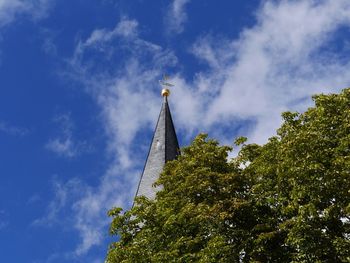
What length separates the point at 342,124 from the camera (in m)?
15.6

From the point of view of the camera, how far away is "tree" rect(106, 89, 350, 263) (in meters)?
14.0

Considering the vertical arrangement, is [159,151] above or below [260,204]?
above

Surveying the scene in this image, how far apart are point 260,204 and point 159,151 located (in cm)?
1325

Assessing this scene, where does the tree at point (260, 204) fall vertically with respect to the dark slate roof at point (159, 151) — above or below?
below

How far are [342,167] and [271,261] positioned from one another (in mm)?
3091

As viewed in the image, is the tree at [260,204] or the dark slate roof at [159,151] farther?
the dark slate roof at [159,151]

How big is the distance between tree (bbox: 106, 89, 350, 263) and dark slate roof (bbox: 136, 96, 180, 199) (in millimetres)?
8066

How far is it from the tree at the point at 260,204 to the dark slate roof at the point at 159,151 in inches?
318

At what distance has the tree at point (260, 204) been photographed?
46.1 feet

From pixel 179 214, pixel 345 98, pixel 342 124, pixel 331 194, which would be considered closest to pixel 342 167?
pixel 331 194

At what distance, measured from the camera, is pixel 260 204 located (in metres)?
15.6

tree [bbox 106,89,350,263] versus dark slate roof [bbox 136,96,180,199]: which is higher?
dark slate roof [bbox 136,96,180,199]

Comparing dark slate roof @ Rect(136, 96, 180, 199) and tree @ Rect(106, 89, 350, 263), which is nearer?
tree @ Rect(106, 89, 350, 263)

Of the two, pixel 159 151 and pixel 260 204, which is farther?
pixel 159 151
